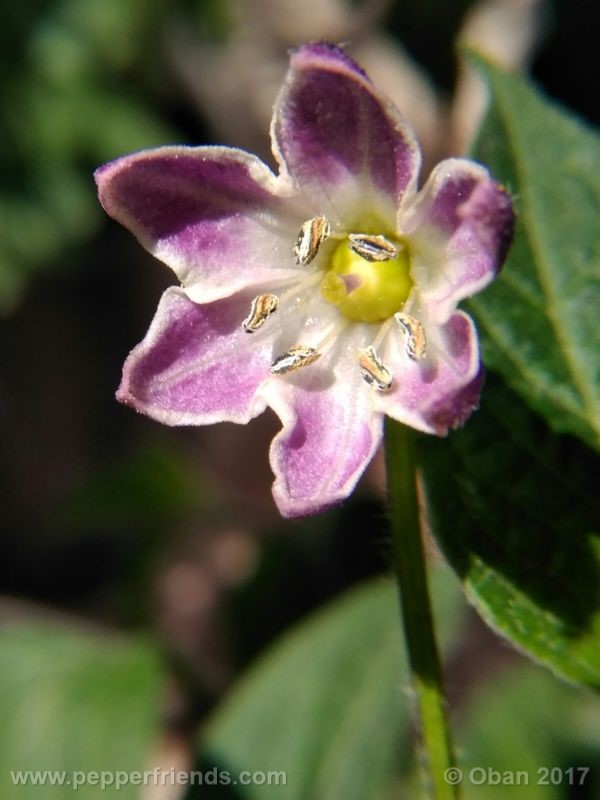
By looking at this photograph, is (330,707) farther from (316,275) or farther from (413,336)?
(413,336)

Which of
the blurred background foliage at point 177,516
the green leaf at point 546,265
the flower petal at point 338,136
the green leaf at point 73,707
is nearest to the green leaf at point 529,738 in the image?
the blurred background foliage at point 177,516

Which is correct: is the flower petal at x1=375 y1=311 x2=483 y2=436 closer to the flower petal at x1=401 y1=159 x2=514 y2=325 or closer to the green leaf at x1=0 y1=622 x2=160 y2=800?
the flower petal at x1=401 y1=159 x2=514 y2=325

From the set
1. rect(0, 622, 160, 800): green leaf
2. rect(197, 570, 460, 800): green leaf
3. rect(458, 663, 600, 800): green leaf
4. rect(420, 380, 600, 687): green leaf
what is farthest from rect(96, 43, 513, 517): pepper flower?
rect(458, 663, 600, 800): green leaf

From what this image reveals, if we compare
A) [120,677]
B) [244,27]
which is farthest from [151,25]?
[120,677]

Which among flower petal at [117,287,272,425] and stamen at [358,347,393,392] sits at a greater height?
stamen at [358,347,393,392]

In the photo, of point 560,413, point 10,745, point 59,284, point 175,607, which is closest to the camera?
point 560,413

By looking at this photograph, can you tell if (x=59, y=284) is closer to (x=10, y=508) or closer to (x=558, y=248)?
(x=10, y=508)
